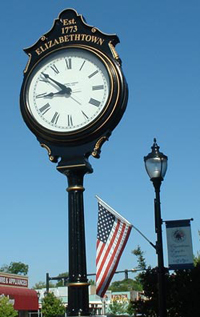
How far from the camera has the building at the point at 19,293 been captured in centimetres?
4394

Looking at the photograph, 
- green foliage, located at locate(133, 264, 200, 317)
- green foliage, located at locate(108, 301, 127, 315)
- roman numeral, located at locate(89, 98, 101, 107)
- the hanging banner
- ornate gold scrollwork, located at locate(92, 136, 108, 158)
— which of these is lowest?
green foliage, located at locate(108, 301, 127, 315)

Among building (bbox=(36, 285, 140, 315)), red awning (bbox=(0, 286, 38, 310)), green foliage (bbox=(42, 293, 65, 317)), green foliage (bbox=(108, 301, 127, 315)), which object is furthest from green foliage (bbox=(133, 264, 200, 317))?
green foliage (bbox=(108, 301, 127, 315))

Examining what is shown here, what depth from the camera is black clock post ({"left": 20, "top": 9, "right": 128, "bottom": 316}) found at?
18.7 ft

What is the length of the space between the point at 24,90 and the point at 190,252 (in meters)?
3.95

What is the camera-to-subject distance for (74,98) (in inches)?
235

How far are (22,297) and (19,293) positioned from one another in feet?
2.06

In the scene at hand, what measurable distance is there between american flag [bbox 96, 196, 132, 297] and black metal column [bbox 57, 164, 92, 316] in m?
0.58

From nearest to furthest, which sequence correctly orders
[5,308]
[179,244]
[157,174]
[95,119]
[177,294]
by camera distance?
[95,119]
[157,174]
[179,244]
[177,294]
[5,308]

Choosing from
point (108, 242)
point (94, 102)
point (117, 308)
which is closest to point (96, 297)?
point (117, 308)

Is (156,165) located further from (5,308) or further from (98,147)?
(5,308)

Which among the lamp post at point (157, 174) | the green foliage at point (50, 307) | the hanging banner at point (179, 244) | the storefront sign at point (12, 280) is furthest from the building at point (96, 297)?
the lamp post at point (157, 174)

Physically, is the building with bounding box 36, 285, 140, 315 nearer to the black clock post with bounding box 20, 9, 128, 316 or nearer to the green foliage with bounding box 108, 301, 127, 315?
the green foliage with bounding box 108, 301, 127, 315

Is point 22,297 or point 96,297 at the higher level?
point 22,297

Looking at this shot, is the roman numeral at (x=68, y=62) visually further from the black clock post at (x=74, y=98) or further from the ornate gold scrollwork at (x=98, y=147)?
the ornate gold scrollwork at (x=98, y=147)
